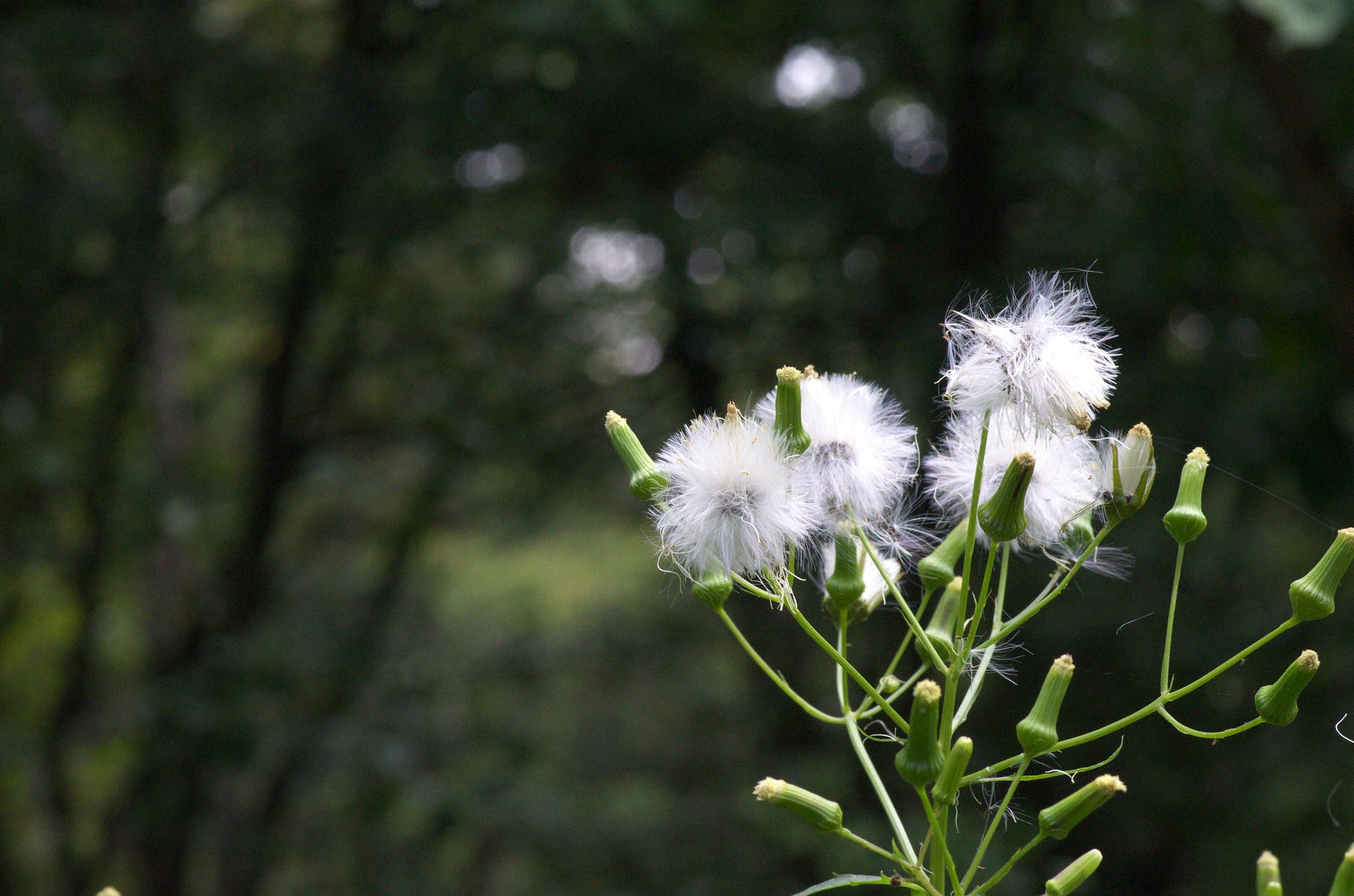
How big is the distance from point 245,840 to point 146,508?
134 inches

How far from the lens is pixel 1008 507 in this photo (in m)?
1.15

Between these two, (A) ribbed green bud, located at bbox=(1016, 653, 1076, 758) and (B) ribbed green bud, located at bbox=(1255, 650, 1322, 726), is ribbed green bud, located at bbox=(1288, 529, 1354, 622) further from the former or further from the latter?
(A) ribbed green bud, located at bbox=(1016, 653, 1076, 758)

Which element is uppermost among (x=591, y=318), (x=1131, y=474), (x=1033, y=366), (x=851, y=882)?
(x=1033, y=366)

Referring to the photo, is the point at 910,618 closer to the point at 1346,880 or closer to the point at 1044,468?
the point at 1044,468

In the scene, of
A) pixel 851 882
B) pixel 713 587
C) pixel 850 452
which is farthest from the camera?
pixel 850 452

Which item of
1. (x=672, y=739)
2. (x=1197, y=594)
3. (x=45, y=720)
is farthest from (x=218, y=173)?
(x=672, y=739)

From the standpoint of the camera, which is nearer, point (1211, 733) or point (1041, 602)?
point (1211, 733)

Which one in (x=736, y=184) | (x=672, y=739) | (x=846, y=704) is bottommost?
(x=672, y=739)

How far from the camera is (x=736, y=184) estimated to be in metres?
5.29

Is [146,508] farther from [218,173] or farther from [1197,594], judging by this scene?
[1197,594]

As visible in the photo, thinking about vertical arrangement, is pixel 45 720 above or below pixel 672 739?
above

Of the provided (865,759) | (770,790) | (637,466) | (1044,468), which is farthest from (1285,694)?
(637,466)

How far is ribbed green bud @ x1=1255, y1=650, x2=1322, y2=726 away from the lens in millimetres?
1165

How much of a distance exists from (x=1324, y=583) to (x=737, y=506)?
0.67 m
